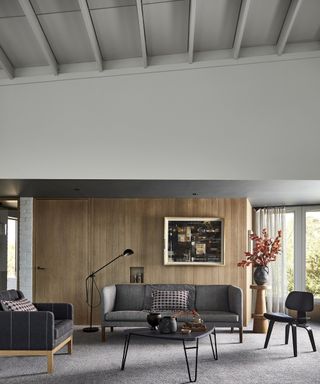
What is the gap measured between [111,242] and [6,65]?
3.70 m

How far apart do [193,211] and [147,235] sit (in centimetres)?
91

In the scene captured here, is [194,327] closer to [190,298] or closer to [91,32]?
[190,298]

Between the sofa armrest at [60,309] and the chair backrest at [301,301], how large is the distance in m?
2.99

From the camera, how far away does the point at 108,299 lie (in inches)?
313

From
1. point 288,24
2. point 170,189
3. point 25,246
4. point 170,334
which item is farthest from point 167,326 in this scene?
point 25,246

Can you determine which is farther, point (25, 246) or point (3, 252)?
point (3, 252)

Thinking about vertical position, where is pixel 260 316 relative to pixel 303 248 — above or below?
below

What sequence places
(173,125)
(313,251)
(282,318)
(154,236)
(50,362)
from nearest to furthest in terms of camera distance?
1. (50,362)
2. (173,125)
3. (282,318)
4. (154,236)
5. (313,251)

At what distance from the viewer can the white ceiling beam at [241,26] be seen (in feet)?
18.7

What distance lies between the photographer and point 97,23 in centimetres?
616

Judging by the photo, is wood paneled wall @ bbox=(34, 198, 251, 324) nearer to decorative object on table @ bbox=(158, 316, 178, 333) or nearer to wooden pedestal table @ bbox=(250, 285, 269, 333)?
wooden pedestal table @ bbox=(250, 285, 269, 333)

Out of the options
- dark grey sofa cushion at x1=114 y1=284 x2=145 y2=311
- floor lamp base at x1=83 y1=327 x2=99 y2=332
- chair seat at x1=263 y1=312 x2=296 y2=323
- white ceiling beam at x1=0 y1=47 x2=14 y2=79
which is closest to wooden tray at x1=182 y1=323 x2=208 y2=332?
chair seat at x1=263 y1=312 x2=296 y2=323

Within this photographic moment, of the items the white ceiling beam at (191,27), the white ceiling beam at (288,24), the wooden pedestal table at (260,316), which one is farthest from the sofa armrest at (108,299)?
the white ceiling beam at (288,24)

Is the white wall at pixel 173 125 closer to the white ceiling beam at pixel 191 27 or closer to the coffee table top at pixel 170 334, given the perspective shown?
the white ceiling beam at pixel 191 27
